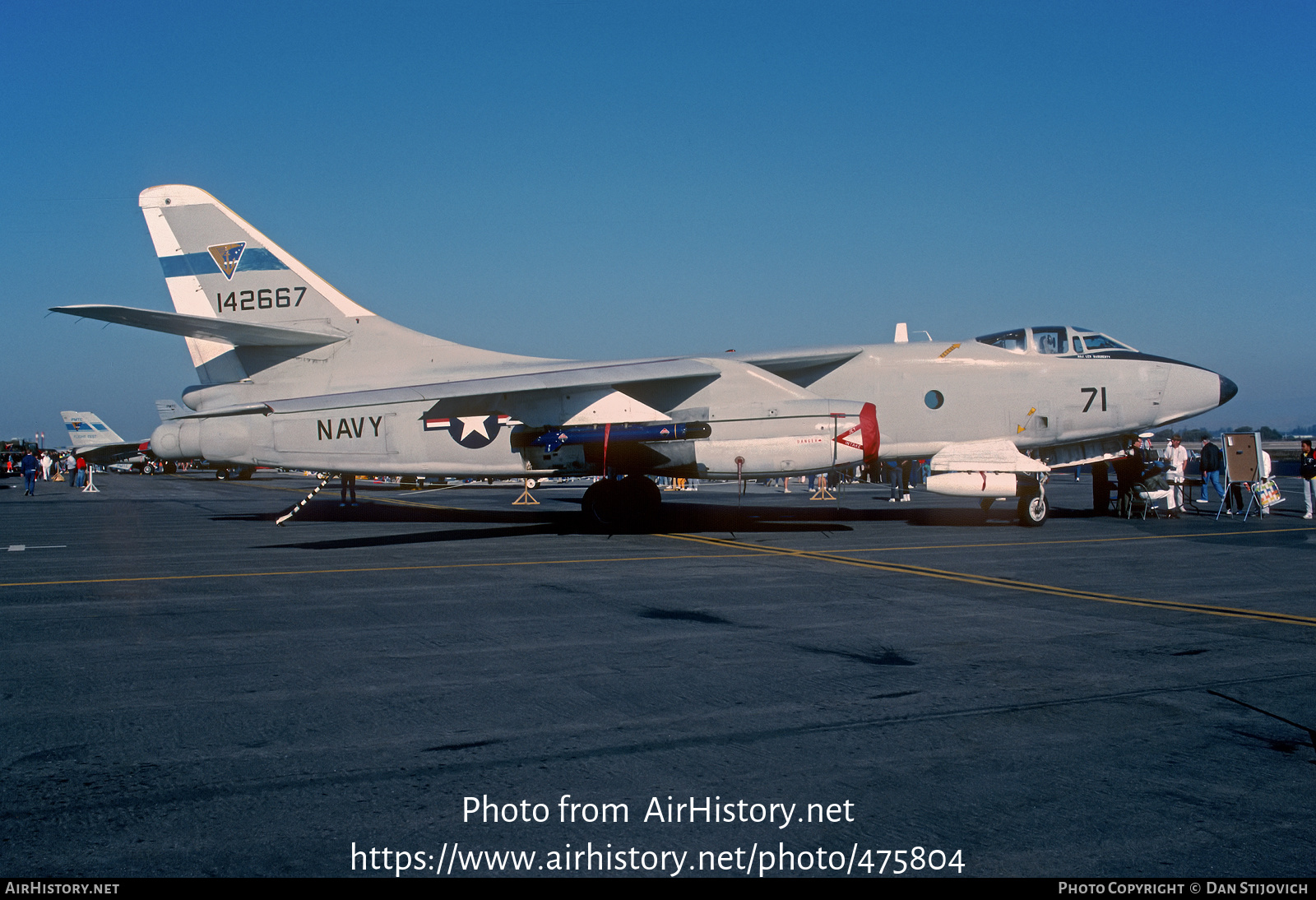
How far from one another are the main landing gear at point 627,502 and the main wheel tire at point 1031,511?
670 centimetres

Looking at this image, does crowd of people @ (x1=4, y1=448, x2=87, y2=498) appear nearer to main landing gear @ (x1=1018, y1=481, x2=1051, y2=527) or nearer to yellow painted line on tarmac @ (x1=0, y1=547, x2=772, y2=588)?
yellow painted line on tarmac @ (x1=0, y1=547, x2=772, y2=588)

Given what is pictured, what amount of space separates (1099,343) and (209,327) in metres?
Answer: 16.1

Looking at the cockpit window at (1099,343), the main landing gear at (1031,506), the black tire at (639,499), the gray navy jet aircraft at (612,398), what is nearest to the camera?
the gray navy jet aircraft at (612,398)

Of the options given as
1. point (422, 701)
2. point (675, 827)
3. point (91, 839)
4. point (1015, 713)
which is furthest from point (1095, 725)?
point (91, 839)

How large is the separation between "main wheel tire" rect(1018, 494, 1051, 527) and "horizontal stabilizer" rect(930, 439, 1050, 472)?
0.61 m

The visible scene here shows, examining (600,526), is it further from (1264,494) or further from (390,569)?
(1264,494)

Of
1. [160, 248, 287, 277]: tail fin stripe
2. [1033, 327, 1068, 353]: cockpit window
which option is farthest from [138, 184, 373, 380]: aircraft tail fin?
[1033, 327, 1068, 353]: cockpit window

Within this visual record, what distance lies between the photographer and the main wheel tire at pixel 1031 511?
16.5 metres

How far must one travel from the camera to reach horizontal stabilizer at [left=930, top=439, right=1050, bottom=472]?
1588 centimetres

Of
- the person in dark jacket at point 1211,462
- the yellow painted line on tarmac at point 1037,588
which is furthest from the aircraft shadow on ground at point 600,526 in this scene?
the person in dark jacket at point 1211,462

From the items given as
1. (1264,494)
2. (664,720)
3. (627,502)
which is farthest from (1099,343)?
(664,720)

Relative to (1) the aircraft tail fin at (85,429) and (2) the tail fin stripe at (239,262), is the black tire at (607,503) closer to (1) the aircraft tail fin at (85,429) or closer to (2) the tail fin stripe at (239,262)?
(2) the tail fin stripe at (239,262)

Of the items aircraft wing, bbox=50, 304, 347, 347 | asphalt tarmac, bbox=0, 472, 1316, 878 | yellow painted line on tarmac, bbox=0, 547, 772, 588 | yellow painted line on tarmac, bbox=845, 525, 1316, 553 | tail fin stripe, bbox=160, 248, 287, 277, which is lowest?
asphalt tarmac, bbox=0, 472, 1316, 878

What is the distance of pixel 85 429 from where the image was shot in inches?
2763
